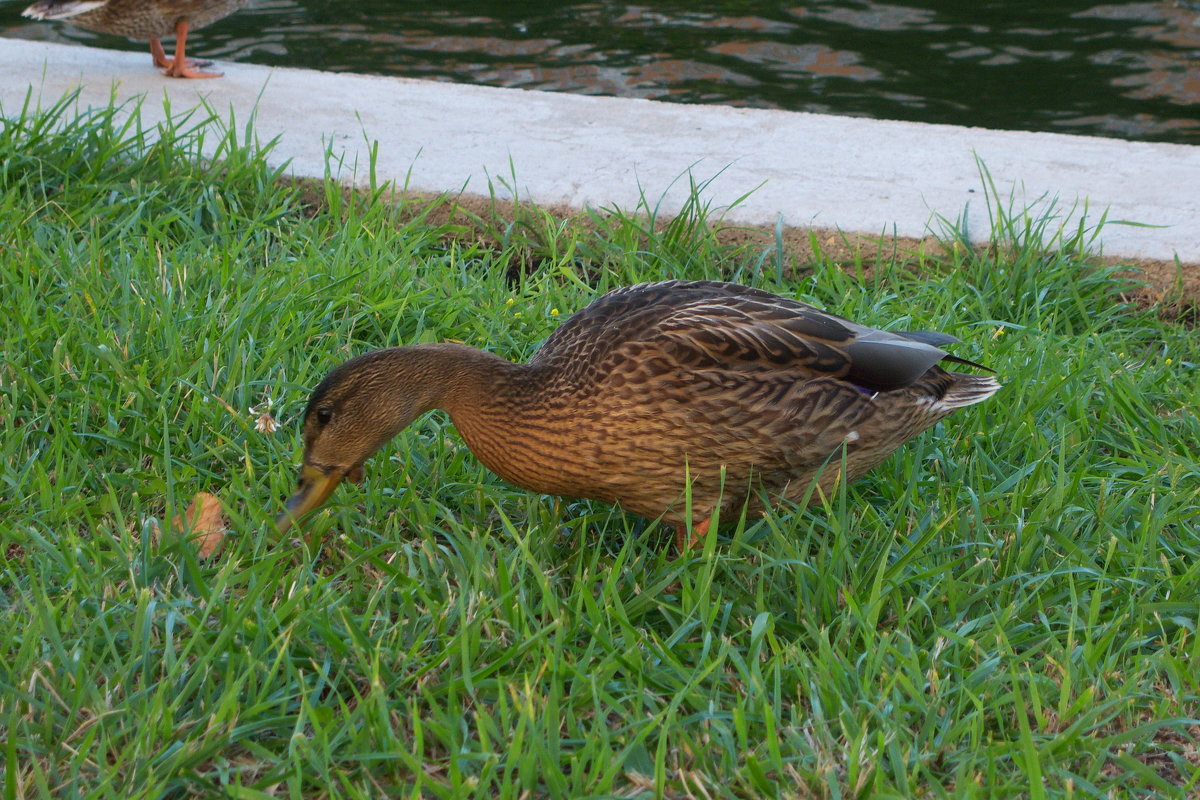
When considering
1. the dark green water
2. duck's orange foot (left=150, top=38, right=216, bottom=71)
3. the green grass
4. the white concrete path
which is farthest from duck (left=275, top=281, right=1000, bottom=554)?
the dark green water

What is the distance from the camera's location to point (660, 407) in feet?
8.69

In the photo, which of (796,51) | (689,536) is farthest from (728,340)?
(796,51)

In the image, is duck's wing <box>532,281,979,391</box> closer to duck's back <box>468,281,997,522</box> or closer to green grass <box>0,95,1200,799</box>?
duck's back <box>468,281,997,522</box>

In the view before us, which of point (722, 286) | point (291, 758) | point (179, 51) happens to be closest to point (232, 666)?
point (291, 758)

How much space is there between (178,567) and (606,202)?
223cm

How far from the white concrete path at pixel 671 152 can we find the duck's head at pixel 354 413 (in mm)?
1802

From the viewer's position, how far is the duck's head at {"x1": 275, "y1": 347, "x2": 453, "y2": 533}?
2590 mm

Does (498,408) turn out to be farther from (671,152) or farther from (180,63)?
(180,63)

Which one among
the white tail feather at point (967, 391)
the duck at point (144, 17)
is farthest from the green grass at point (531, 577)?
the duck at point (144, 17)

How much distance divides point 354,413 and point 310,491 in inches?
7.6

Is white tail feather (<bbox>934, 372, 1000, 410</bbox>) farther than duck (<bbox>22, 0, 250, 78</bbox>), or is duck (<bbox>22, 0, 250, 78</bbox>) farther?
duck (<bbox>22, 0, 250, 78</bbox>)

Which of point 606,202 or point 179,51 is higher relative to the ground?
point 179,51

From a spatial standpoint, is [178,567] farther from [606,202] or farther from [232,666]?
[606,202]

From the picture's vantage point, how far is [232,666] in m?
2.23
